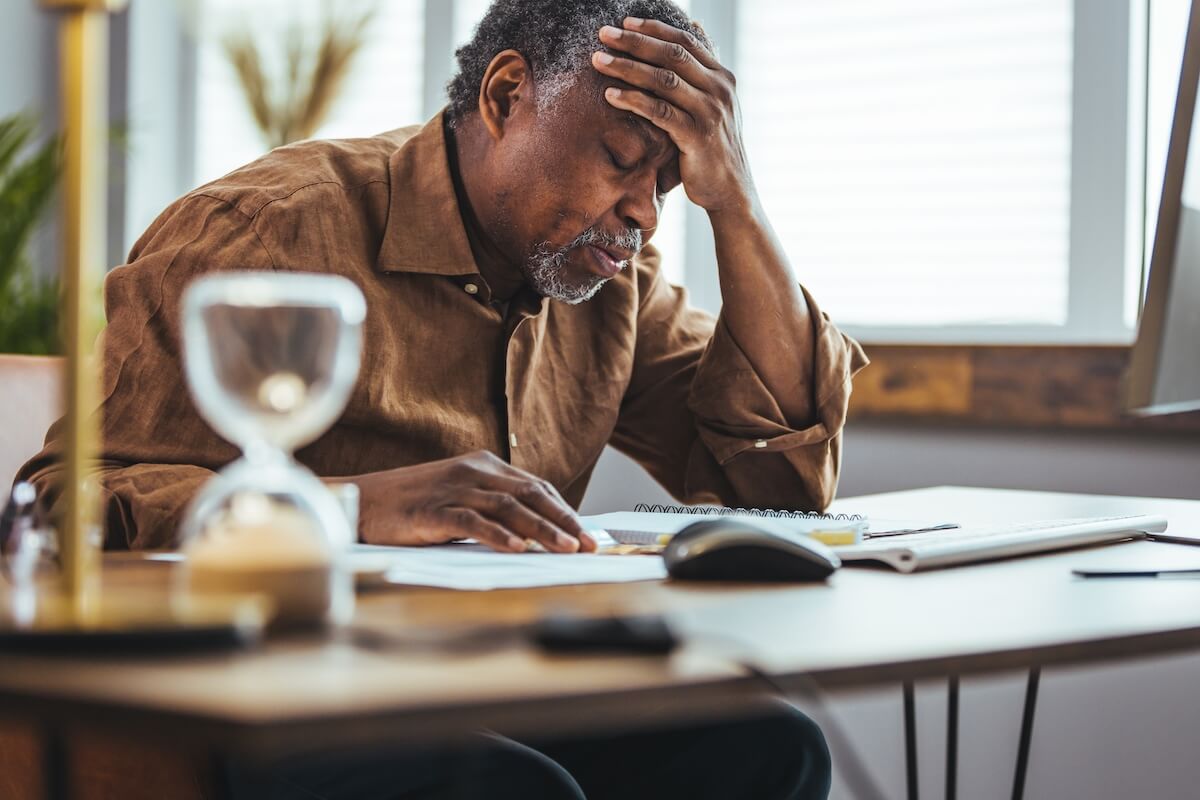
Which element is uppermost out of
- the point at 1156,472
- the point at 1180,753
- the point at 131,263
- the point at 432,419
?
the point at 131,263

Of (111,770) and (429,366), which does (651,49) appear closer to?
(429,366)

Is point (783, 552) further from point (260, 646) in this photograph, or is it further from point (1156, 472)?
point (1156, 472)

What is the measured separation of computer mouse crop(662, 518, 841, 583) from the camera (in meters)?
0.86

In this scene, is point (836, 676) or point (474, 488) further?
point (474, 488)

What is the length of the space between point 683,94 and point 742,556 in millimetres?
766

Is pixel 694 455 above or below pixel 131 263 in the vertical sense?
below

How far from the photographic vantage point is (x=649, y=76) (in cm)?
147

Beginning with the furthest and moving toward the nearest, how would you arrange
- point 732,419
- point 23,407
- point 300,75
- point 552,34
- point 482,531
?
point 300,75 → point 732,419 → point 552,34 → point 23,407 → point 482,531

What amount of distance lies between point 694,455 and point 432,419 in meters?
0.44

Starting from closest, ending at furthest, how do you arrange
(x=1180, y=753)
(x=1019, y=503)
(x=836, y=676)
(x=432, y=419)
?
(x=836, y=676) < (x=432, y=419) < (x=1019, y=503) < (x=1180, y=753)

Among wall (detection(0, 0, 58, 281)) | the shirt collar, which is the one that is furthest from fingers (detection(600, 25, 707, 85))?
wall (detection(0, 0, 58, 281))

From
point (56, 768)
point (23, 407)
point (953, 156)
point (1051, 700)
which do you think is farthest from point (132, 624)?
point (953, 156)

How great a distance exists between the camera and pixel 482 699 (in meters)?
0.49

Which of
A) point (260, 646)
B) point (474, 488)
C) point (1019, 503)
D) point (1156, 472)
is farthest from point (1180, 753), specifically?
point (260, 646)
